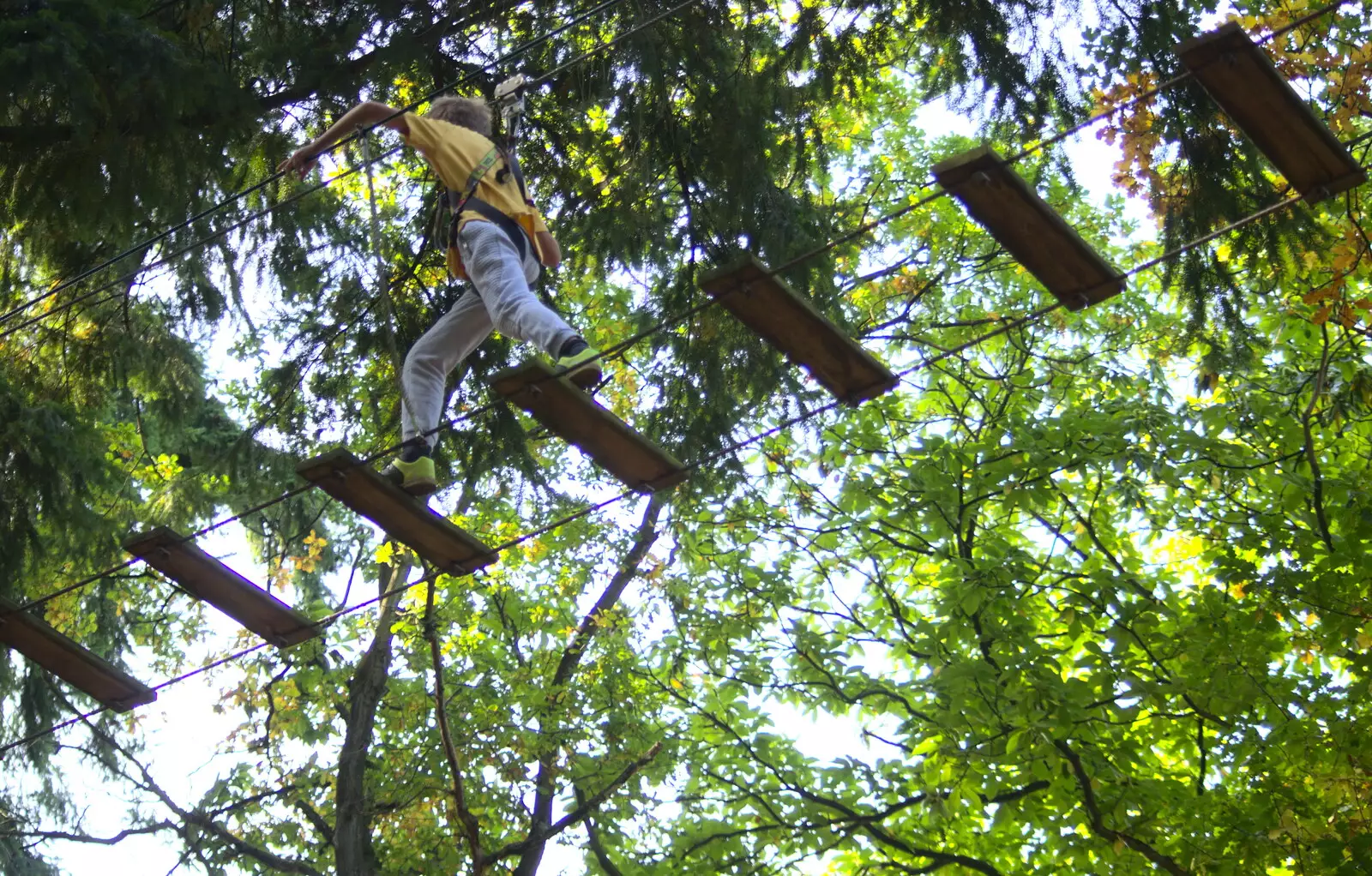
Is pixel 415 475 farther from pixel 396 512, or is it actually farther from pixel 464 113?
pixel 464 113

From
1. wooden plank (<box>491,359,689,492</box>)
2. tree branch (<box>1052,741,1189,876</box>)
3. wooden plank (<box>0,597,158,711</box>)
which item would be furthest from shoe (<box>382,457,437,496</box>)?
tree branch (<box>1052,741,1189,876</box>)

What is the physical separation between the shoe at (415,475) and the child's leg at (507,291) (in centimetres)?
52

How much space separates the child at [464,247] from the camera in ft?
15.2

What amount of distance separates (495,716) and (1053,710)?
14.0ft

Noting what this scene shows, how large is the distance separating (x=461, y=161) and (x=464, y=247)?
0.30 metres

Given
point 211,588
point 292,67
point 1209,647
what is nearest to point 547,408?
point 211,588

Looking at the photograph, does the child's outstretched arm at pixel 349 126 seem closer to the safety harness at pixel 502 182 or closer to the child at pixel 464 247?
the child at pixel 464 247

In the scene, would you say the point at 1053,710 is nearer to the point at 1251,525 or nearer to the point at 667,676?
the point at 1251,525

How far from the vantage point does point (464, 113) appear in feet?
16.6

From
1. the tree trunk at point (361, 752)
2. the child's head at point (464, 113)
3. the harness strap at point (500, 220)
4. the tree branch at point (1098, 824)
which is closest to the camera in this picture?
the harness strap at point (500, 220)

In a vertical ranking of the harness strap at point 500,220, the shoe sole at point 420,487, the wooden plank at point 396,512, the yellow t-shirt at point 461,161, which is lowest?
the wooden plank at point 396,512

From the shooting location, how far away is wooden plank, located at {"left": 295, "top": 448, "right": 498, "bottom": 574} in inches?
175

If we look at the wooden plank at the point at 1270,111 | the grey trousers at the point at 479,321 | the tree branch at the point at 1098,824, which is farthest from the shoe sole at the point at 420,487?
the tree branch at the point at 1098,824

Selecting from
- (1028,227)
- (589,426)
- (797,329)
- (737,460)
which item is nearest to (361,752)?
(737,460)
